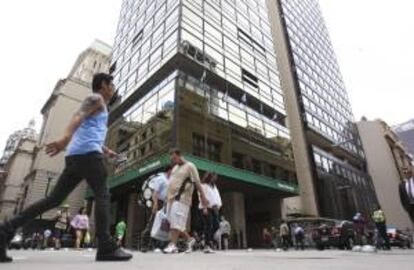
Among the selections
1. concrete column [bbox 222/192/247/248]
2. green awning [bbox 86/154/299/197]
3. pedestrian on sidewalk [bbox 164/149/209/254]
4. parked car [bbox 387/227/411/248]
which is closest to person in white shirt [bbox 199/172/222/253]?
pedestrian on sidewalk [bbox 164/149/209/254]

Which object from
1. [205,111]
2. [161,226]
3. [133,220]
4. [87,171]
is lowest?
[161,226]

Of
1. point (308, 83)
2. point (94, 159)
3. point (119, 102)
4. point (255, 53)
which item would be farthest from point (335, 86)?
point (94, 159)

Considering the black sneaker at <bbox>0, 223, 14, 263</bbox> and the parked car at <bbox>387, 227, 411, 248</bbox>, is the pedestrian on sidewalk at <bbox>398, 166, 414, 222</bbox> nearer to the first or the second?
the black sneaker at <bbox>0, 223, 14, 263</bbox>

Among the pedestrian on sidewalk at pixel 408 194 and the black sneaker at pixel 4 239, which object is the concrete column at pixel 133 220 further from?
the black sneaker at pixel 4 239

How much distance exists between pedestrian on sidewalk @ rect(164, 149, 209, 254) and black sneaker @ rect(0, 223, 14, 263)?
9.34 feet

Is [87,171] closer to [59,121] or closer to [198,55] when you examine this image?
[198,55]

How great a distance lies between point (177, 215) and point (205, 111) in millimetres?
16753

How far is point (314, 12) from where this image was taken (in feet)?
203

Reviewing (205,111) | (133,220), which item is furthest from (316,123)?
(133,220)

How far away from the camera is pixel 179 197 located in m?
5.59

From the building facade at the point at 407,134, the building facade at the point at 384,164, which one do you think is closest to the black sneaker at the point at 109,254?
the building facade at the point at 384,164

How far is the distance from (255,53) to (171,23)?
10.3 m

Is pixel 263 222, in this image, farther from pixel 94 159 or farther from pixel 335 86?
pixel 335 86

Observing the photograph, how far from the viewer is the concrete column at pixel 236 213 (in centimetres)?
2334
